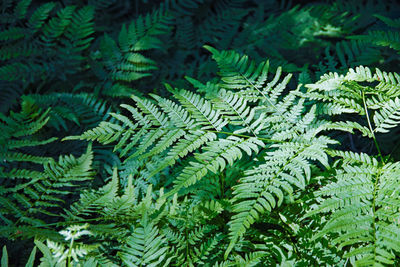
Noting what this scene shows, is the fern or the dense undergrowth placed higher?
the dense undergrowth

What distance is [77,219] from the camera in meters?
1.90

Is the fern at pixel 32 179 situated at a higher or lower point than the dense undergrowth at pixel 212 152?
lower

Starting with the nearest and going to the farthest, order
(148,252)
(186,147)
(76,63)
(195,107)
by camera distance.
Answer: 1. (148,252)
2. (186,147)
3. (195,107)
4. (76,63)

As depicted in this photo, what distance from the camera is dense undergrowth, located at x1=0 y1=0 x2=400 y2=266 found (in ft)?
5.01

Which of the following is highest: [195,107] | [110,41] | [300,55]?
[300,55]

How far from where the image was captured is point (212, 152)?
5.40ft

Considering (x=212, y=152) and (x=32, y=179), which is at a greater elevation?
(x=212, y=152)

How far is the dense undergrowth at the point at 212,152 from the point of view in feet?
5.01

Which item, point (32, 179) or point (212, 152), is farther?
point (32, 179)

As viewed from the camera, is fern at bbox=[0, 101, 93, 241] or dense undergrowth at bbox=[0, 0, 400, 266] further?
fern at bbox=[0, 101, 93, 241]

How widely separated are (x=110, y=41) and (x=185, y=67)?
770mm

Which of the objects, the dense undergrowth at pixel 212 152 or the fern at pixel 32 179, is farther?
the fern at pixel 32 179

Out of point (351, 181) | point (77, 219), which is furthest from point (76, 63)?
point (351, 181)

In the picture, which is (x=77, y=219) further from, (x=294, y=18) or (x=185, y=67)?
(x=294, y=18)
